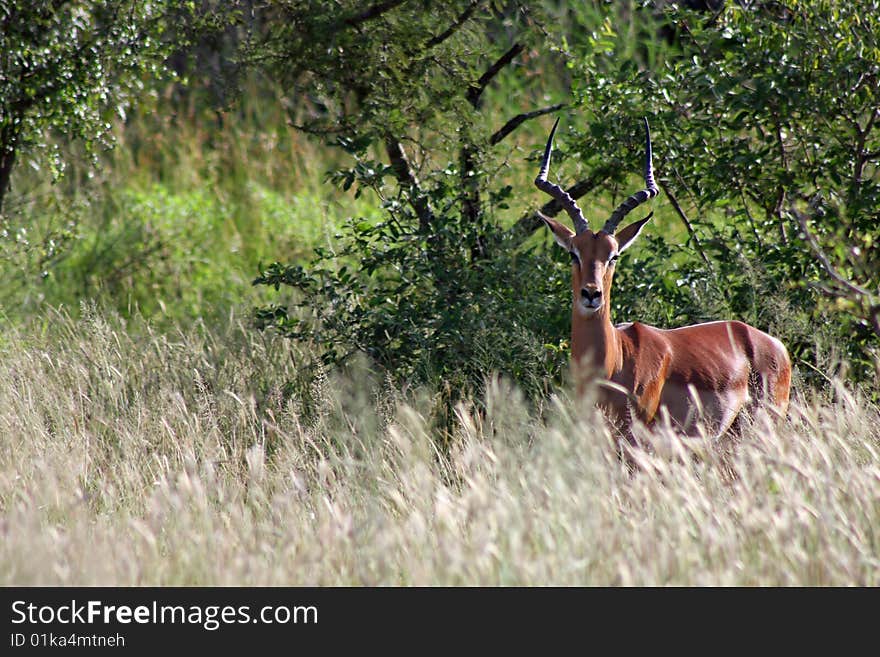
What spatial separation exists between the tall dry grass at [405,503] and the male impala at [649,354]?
313mm

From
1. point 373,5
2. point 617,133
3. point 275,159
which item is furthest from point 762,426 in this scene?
point 275,159

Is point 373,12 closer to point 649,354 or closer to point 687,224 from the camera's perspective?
point 687,224

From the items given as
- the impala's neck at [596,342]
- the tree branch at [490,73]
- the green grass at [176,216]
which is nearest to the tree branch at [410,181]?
the tree branch at [490,73]

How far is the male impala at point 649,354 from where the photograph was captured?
509cm

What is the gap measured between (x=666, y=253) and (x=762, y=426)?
1477 mm

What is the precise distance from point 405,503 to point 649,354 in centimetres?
170

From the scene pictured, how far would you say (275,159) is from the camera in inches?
550

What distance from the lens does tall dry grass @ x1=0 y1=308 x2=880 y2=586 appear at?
3549 millimetres

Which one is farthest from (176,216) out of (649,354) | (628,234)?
(649,354)

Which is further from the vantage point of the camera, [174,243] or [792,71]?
[174,243]

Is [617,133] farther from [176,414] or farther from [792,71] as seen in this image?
[176,414]

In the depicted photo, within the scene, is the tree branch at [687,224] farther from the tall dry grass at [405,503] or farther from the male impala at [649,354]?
the tall dry grass at [405,503]

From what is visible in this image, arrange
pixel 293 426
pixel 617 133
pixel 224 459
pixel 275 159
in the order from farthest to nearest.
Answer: pixel 275 159
pixel 617 133
pixel 293 426
pixel 224 459
